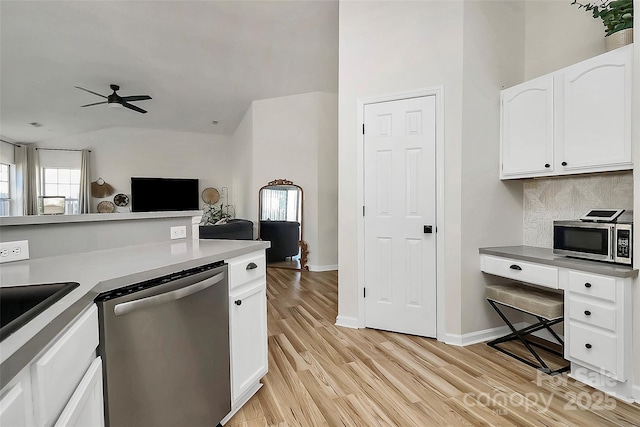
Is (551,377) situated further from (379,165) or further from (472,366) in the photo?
(379,165)

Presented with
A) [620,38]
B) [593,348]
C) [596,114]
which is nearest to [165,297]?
[593,348]

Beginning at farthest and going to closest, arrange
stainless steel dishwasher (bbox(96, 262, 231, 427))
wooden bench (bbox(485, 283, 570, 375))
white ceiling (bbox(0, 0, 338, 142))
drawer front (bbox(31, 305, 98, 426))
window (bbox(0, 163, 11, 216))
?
1. window (bbox(0, 163, 11, 216))
2. white ceiling (bbox(0, 0, 338, 142))
3. wooden bench (bbox(485, 283, 570, 375))
4. stainless steel dishwasher (bbox(96, 262, 231, 427))
5. drawer front (bbox(31, 305, 98, 426))

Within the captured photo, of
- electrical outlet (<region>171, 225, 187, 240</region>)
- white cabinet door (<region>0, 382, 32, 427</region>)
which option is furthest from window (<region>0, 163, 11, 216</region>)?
white cabinet door (<region>0, 382, 32, 427</region>)

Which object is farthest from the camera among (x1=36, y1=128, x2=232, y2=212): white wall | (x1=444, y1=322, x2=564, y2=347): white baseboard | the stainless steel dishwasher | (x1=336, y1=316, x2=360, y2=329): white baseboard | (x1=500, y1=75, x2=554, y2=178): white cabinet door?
(x1=36, y1=128, x2=232, y2=212): white wall

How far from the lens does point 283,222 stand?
5848 millimetres

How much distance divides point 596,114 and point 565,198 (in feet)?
2.43

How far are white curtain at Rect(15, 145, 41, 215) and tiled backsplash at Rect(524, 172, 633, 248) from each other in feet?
31.9

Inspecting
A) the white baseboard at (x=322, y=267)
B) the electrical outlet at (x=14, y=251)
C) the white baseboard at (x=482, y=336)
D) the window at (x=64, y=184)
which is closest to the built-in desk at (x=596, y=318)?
the white baseboard at (x=482, y=336)

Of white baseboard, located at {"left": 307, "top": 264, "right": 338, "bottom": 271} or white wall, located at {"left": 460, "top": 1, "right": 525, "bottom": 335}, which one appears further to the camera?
white baseboard, located at {"left": 307, "top": 264, "right": 338, "bottom": 271}

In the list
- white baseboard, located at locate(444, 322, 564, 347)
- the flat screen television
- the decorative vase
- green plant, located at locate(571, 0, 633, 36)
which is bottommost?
white baseboard, located at locate(444, 322, 564, 347)

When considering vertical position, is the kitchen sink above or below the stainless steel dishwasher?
above

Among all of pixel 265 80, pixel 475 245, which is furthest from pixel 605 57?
pixel 265 80

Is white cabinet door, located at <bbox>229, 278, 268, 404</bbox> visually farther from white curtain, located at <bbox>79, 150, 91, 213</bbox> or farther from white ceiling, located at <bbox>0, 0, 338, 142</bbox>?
white curtain, located at <bbox>79, 150, 91, 213</bbox>

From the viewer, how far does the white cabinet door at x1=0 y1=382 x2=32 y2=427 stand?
48 cm
